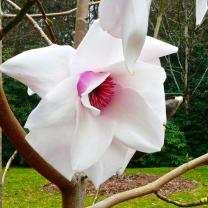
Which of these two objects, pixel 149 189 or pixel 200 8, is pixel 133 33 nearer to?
pixel 200 8

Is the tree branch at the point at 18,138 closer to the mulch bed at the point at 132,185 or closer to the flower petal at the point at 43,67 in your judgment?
the flower petal at the point at 43,67

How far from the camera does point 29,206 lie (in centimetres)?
676

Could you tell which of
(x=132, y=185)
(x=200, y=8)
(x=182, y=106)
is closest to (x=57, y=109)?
(x=200, y=8)

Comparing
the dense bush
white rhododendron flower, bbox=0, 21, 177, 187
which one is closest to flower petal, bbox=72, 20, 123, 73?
white rhododendron flower, bbox=0, 21, 177, 187

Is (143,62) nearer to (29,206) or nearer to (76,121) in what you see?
(76,121)

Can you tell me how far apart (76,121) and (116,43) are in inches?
2.6

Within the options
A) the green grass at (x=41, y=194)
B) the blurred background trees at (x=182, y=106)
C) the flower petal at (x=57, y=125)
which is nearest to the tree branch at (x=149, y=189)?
the flower petal at (x=57, y=125)

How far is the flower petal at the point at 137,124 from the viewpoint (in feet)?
1.32

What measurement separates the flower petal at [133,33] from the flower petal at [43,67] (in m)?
0.15

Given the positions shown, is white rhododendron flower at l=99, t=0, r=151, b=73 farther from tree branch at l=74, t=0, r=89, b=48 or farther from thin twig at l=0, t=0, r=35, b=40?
tree branch at l=74, t=0, r=89, b=48

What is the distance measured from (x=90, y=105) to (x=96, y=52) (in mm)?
40

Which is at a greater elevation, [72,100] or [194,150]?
[72,100]

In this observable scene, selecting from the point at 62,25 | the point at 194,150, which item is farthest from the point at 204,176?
the point at 62,25

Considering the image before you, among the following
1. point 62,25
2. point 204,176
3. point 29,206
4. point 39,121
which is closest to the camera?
point 39,121
